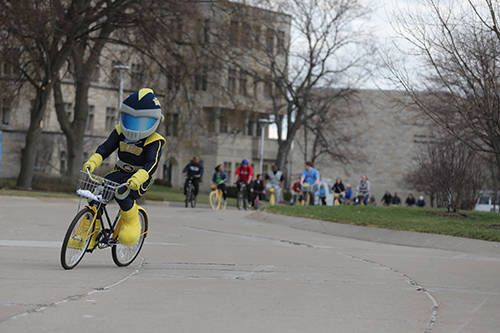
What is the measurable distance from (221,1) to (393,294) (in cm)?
2662

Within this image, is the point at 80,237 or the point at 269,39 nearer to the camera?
the point at 80,237

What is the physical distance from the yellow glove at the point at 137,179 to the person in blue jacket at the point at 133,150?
0.27 ft

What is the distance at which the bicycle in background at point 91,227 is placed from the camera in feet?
26.4

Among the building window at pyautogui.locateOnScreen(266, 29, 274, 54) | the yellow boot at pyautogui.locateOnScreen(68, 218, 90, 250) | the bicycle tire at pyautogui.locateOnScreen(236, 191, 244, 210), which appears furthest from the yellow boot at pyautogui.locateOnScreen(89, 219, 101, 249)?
the building window at pyautogui.locateOnScreen(266, 29, 274, 54)

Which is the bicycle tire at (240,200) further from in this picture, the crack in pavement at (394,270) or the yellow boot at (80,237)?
the yellow boot at (80,237)

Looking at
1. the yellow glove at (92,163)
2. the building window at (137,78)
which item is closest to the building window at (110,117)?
the building window at (137,78)

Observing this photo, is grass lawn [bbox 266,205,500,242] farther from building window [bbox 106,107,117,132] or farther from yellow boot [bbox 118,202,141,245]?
building window [bbox 106,107,117,132]

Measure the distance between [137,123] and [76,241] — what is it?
4.74 feet

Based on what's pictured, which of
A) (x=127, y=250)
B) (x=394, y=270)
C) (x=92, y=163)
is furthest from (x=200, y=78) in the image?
(x=92, y=163)

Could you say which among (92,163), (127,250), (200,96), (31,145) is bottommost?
(127,250)

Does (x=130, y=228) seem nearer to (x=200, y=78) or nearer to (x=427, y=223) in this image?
(x=427, y=223)

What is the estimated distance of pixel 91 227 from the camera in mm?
8328

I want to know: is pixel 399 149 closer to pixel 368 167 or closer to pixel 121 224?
pixel 368 167

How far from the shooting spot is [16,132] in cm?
5941
